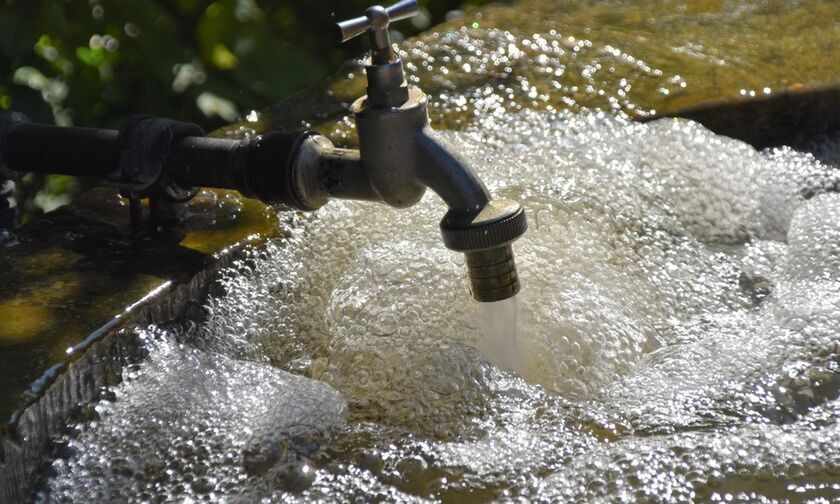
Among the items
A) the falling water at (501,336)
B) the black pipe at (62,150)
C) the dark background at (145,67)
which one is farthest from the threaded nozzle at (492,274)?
the dark background at (145,67)

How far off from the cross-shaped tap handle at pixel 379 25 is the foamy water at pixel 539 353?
1.50 ft

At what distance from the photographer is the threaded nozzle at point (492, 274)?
1.44 m

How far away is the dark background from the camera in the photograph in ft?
8.50

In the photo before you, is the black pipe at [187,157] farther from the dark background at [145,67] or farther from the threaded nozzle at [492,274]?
the dark background at [145,67]

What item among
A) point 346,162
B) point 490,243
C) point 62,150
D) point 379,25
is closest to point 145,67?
point 62,150

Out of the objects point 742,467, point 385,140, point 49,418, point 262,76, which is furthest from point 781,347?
point 262,76

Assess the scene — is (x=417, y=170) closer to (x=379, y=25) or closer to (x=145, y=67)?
(x=379, y=25)

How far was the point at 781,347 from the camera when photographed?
5.32 feet

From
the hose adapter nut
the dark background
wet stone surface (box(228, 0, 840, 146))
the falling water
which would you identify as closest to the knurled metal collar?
the hose adapter nut

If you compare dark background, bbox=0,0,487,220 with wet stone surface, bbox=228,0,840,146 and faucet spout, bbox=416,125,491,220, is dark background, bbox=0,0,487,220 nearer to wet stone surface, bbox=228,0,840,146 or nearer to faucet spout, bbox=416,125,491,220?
wet stone surface, bbox=228,0,840,146

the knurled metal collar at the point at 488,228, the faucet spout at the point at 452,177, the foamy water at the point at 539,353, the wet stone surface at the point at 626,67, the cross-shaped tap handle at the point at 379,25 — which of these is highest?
the cross-shaped tap handle at the point at 379,25

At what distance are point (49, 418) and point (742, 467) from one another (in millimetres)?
932

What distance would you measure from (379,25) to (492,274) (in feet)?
1.27

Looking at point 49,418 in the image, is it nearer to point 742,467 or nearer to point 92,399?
point 92,399
